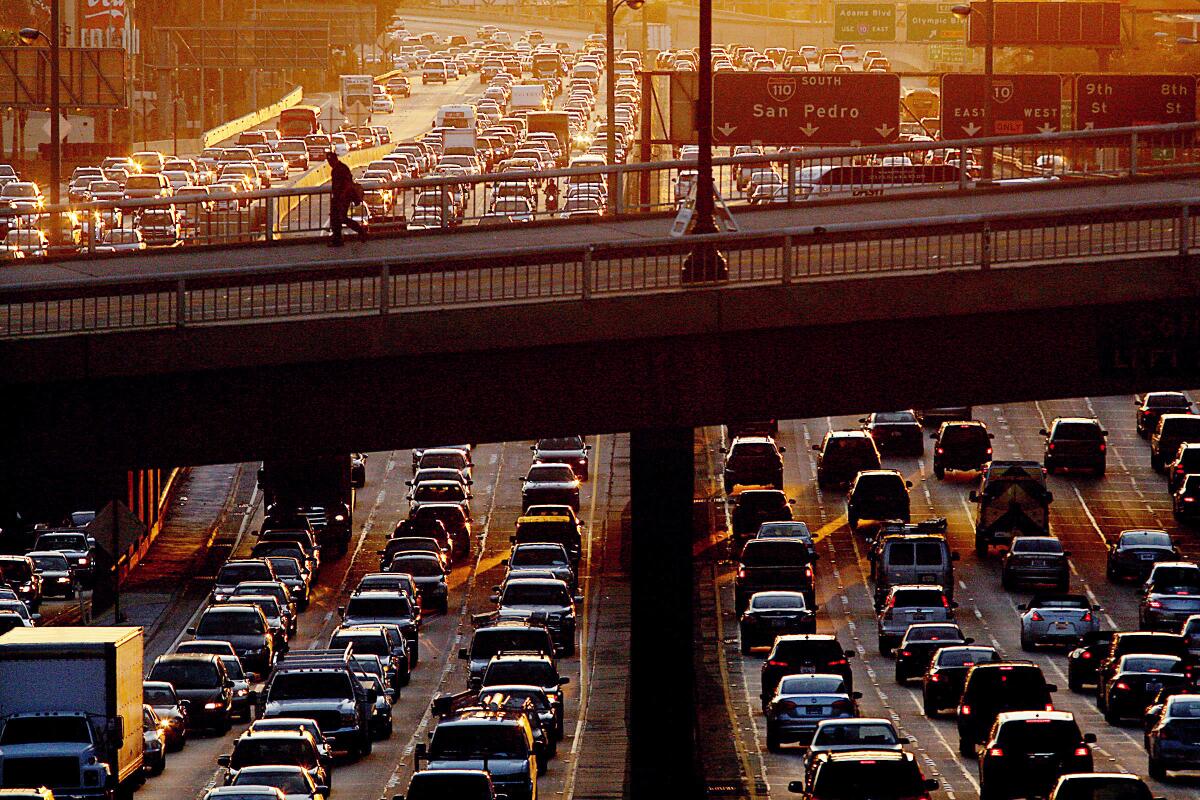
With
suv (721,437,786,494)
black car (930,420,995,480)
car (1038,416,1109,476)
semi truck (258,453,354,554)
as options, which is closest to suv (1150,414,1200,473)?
car (1038,416,1109,476)

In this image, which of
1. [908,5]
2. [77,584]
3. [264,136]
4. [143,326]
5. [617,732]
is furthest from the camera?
[908,5]

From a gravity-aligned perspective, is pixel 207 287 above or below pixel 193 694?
above

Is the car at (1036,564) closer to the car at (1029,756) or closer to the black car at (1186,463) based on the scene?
the black car at (1186,463)

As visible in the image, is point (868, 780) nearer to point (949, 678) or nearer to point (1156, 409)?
point (949, 678)

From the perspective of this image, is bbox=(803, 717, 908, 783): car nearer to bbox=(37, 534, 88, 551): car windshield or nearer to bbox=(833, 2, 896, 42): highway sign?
bbox=(37, 534, 88, 551): car windshield

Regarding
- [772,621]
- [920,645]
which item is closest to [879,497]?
[772,621]

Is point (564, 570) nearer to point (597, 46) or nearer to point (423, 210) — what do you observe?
point (423, 210)

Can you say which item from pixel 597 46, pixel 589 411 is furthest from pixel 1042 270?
pixel 597 46
